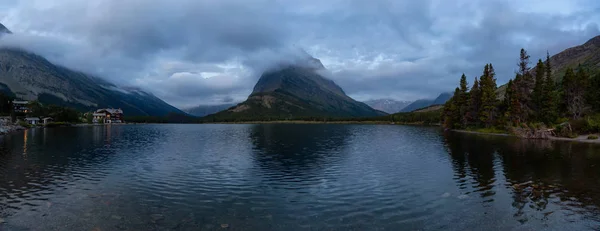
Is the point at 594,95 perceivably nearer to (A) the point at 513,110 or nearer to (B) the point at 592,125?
(A) the point at 513,110

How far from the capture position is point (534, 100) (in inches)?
5039

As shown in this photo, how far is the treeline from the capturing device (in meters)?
117

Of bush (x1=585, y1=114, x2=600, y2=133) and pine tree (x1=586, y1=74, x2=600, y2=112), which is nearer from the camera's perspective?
bush (x1=585, y1=114, x2=600, y2=133)

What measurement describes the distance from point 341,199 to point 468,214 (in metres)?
9.50

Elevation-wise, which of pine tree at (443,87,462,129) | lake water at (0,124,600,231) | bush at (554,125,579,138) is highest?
pine tree at (443,87,462,129)

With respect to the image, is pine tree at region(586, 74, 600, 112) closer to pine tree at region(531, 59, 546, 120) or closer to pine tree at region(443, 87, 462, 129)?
pine tree at region(531, 59, 546, 120)

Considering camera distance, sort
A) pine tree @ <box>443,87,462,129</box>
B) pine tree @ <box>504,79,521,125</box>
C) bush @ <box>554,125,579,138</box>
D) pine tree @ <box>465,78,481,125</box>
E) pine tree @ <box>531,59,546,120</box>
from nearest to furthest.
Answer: bush @ <box>554,125,579,138</box> < pine tree @ <box>504,79,521,125</box> < pine tree @ <box>531,59,546,120</box> < pine tree @ <box>465,78,481,125</box> < pine tree @ <box>443,87,462,129</box>

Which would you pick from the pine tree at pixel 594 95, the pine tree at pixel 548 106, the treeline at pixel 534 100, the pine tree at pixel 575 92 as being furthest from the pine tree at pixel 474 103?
the pine tree at pixel 594 95

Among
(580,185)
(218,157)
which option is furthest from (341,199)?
(218,157)

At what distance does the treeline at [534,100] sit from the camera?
117 metres


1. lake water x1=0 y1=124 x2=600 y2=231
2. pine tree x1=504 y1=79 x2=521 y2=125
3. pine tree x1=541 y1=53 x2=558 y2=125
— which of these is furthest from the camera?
pine tree x1=504 y1=79 x2=521 y2=125

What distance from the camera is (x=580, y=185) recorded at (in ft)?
105

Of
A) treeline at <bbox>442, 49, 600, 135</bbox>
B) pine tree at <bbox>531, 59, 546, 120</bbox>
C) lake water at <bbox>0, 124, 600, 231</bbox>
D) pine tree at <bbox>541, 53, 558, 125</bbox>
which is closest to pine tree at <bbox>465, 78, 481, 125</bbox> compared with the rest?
treeline at <bbox>442, 49, 600, 135</bbox>

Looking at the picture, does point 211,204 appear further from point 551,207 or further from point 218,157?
point 218,157
